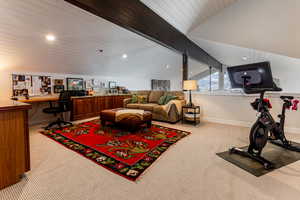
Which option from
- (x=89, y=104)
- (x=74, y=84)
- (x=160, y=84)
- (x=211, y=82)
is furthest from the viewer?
(x=211, y=82)

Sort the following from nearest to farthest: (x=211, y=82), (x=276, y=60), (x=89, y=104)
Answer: (x=89, y=104) < (x=276, y=60) < (x=211, y=82)

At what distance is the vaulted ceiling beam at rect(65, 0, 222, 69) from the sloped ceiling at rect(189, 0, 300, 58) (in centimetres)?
79

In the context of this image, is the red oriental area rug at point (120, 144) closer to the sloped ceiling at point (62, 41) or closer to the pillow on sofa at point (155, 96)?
the pillow on sofa at point (155, 96)

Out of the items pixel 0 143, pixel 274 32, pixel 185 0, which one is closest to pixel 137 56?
pixel 185 0

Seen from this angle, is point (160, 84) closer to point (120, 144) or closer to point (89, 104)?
point (89, 104)

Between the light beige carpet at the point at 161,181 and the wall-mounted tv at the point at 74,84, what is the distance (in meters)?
2.92

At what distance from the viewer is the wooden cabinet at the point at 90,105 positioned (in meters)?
4.17

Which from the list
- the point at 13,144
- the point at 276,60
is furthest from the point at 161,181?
the point at 276,60

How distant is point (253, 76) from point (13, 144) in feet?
9.95

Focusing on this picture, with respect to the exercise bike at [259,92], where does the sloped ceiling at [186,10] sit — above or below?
above

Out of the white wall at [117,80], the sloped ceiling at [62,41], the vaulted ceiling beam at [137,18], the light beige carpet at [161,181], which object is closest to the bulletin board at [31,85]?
the white wall at [117,80]

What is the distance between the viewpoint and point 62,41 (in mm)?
3033

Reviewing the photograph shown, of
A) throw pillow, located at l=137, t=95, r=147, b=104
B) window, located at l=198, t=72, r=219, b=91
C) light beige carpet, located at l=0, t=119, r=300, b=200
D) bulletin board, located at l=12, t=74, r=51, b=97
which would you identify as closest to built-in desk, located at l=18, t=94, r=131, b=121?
bulletin board, located at l=12, t=74, r=51, b=97

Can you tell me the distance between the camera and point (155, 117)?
13.3ft
